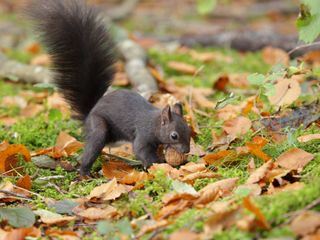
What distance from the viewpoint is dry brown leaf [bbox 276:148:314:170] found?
11.3 feet

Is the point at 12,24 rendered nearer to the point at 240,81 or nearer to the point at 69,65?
the point at 240,81

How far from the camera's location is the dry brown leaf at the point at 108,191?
11.3 feet

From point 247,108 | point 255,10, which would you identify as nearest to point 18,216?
point 247,108

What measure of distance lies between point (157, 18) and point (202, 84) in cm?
476

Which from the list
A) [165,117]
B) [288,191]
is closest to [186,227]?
[288,191]

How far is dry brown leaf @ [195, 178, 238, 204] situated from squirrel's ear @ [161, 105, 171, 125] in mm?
875

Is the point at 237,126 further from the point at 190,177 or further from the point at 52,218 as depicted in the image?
the point at 52,218

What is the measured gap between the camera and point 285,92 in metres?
4.45

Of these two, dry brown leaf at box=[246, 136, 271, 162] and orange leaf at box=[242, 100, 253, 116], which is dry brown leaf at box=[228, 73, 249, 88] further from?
dry brown leaf at box=[246, 136, 271, 162]

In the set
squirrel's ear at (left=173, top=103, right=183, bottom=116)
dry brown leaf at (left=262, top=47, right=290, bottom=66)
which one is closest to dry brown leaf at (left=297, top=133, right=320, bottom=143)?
squirrel's ear at (left=173, top=103, right=183, bottom=116)

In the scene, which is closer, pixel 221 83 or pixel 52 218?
pixel 52 218

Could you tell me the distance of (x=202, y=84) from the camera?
629 cm

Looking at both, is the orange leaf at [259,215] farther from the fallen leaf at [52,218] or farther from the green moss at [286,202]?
the fallen leaf at [52,218]

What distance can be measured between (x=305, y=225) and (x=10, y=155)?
2147 mm
